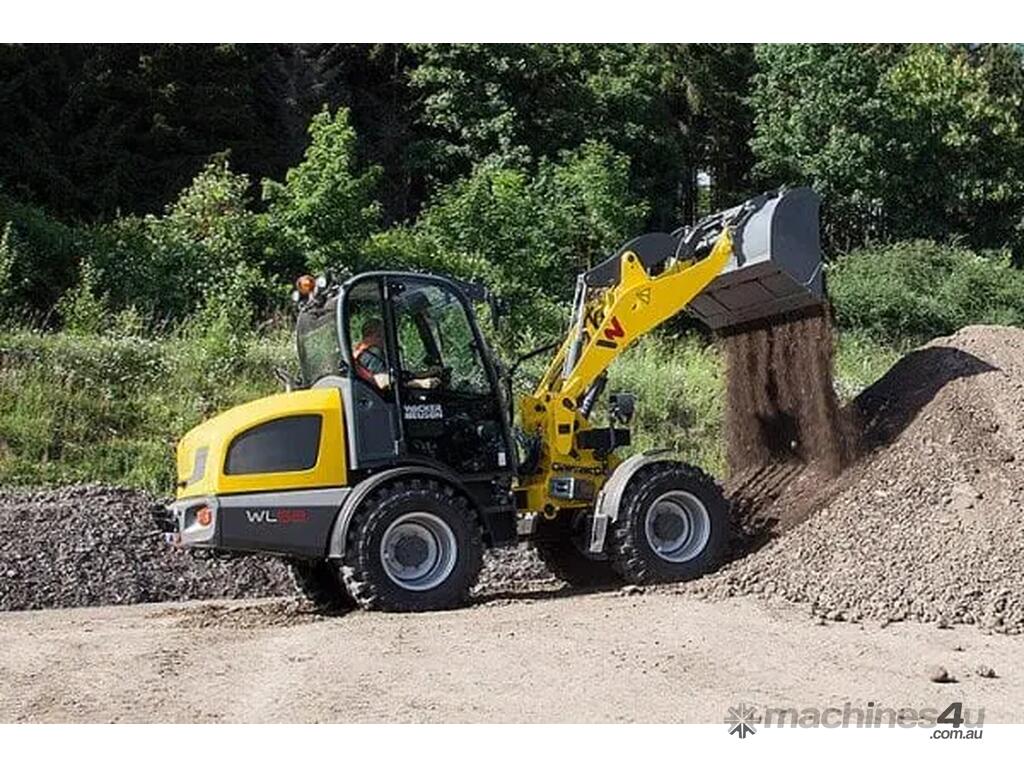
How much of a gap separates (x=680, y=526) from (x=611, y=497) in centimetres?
57

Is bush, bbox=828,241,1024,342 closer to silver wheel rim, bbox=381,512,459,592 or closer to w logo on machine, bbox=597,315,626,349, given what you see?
w logo on machine, bbox=597,315,626,349

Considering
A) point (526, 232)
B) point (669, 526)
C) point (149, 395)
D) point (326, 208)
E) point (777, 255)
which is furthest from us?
point (526, 232)

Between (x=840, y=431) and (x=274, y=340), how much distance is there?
9226 mm

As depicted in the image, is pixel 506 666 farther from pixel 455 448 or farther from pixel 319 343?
pixel 319 343

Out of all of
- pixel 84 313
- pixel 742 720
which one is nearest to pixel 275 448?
pixel 742 720

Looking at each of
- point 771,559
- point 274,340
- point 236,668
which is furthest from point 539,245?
point 236,668

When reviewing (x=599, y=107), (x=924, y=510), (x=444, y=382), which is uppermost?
(x=599, y=107)

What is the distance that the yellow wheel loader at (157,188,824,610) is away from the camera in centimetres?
866

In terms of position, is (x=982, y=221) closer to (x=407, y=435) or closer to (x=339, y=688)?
(x=407, y=435)

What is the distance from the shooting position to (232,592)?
37.2 feet

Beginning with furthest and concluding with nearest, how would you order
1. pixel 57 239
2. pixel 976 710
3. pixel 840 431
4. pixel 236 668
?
1. pixel 57 239
2. pixel 840 431
3. pixel 236 668
4. pixel 976 710

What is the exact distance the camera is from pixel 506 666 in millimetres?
7168

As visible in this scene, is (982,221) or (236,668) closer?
(236,668)

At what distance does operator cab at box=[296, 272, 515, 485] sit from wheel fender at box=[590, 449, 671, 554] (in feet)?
2.26
